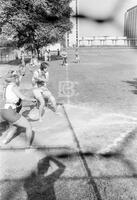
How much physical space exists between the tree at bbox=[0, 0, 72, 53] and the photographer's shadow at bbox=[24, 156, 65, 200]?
25.3 metres

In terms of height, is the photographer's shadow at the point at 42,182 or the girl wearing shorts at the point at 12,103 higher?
the girl wearing shorts at the point at 12,103

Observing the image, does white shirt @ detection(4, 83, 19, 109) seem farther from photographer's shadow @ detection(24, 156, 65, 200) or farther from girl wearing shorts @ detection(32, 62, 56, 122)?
girl wearing shorts @ detection(32, 62, 56, 122)

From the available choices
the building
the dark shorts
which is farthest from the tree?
the building

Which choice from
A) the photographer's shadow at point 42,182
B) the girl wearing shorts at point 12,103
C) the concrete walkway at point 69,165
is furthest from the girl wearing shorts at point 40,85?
the photographer's shadow at point 42,182

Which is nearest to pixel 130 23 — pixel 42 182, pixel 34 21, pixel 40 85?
pixel 42 182

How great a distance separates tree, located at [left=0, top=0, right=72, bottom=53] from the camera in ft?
97.1

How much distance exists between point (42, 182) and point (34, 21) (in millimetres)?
29495

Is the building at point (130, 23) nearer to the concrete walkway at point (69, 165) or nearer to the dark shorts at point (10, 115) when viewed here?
the concrete walkway at point (69, 165)

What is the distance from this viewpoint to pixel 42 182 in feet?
13.3

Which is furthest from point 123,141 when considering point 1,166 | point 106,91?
point 106,91

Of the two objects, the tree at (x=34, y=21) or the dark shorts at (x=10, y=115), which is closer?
the dark shorts at (x=10, y=115)

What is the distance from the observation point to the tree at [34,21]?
29.6 m

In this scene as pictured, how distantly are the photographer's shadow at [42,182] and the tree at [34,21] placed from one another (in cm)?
2532

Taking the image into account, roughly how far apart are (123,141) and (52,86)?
8521 mm
